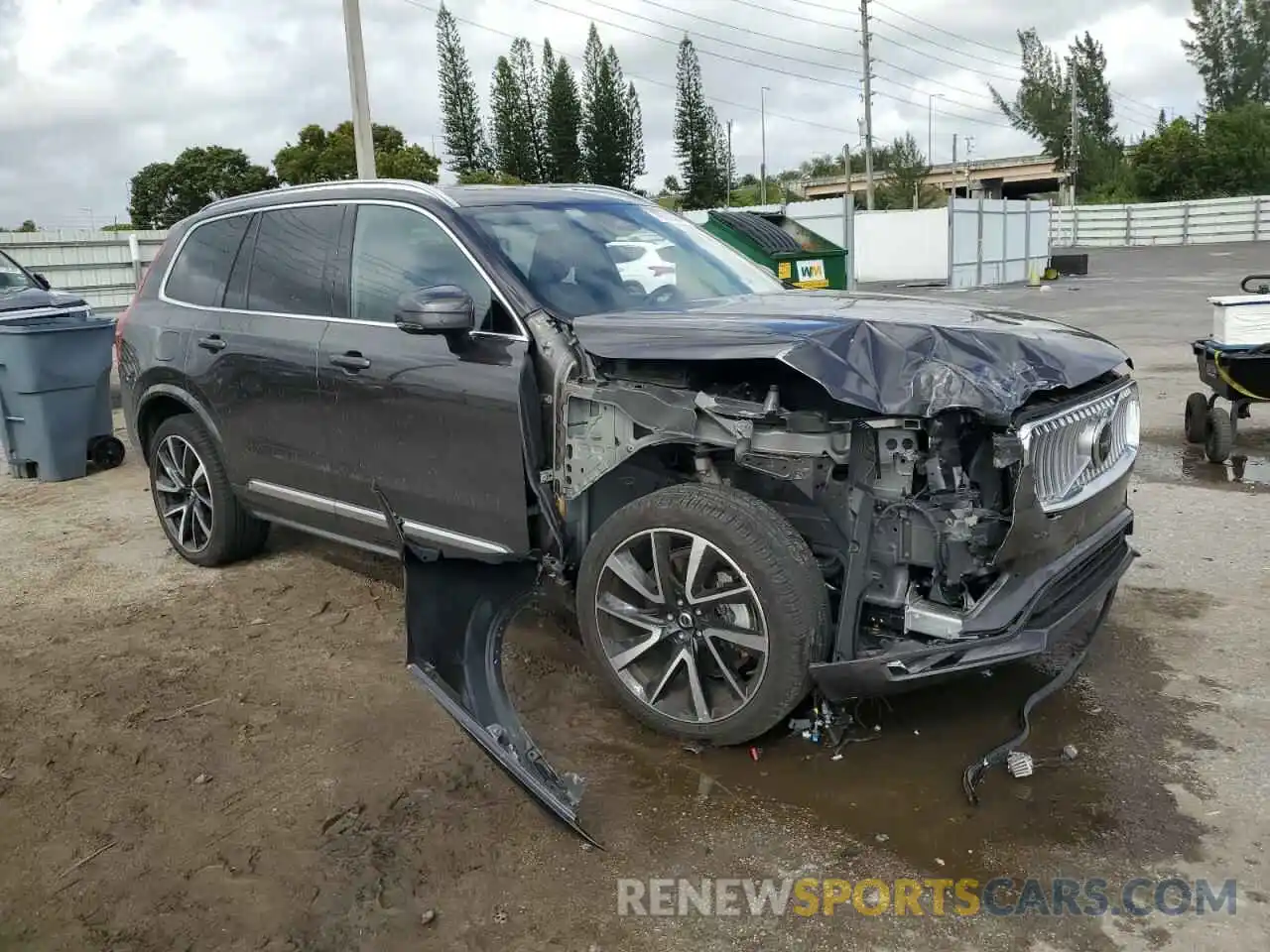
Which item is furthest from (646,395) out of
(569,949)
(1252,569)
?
(1252,569)

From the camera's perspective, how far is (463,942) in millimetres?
2764

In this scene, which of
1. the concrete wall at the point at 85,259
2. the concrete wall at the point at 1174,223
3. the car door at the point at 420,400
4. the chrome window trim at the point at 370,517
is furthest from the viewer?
the concrete wall at the point at 1174,223

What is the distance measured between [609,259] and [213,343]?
2.08m

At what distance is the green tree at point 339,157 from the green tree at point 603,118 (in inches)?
495

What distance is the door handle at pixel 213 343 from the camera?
16.8ft

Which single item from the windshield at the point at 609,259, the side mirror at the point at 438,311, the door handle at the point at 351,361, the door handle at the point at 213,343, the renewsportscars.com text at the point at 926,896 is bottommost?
the renewsportscars.com text at the point at 926,896

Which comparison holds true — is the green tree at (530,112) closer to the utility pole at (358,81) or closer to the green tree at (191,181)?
the green tree at (191,181)

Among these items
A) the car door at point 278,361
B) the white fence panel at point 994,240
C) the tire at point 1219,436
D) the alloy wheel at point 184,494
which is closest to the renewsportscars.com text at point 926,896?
the car door at point 278,361

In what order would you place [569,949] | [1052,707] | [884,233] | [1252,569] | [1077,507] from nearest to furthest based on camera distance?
[569,949] < [1077,507] < [1052,707] < [1252,569] < [884,233]

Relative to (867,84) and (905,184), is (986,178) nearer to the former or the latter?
(905,184)

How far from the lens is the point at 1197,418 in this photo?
7.96m

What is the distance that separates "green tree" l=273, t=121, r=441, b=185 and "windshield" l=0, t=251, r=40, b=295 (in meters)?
42.2

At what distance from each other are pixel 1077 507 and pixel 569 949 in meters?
2.05

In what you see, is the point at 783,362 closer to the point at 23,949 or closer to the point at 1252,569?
the point at 23,949
